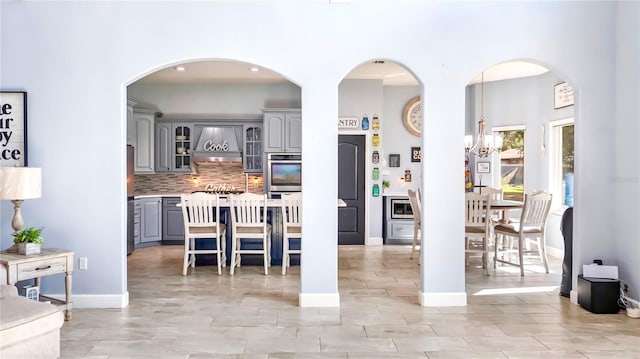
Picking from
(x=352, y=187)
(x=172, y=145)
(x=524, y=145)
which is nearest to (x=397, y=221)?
(x=352, y=187)

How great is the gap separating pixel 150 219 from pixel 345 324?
517cm

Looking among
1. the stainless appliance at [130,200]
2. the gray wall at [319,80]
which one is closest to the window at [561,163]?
the gray wall at [319,80]

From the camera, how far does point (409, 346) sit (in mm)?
3473

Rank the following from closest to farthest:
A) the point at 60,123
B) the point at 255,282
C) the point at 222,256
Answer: the point at 60,123 < the point at 255,282 < the point at 222,256

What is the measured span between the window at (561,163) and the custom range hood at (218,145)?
17.2 ft

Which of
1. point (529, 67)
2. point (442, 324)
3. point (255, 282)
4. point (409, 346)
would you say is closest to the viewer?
point (409, 346)

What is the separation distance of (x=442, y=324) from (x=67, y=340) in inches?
117

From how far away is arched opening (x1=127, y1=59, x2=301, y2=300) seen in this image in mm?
8086

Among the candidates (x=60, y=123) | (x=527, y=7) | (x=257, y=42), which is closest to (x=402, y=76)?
(x=527, y=7)

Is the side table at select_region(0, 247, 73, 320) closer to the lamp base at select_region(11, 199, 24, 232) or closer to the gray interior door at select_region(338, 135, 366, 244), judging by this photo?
the lamp base at select_region(11, 199, 24, 232)

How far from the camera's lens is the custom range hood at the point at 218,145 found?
336 inches

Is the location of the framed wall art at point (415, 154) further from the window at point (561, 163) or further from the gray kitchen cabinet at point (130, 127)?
the gray kitchen cabinet at point (130, 127)

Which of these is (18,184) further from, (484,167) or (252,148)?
(484,167)

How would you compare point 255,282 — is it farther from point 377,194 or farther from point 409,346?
point 377,194
